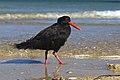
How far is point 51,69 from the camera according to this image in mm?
8234

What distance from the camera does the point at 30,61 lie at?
9258mm

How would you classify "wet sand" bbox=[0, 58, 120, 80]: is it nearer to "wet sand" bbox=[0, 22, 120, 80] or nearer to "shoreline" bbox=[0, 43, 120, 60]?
"wet sand" bbox=[0, 22, 120, 80]

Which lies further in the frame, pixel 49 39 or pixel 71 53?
pixel 71 53

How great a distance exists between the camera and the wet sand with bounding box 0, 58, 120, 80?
7.40m

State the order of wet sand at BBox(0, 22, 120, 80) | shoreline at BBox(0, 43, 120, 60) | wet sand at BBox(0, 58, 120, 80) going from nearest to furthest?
wet sand at BBox(0, 58, 120, 80)
wet sand at BBox(0, 22, 120, 80)
shoreline at BBox(0, 43, 120, 60)

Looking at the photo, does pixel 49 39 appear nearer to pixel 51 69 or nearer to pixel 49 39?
pixel 49 39

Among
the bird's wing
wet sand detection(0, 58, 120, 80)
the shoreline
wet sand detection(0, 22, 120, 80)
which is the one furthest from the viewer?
the shoreline

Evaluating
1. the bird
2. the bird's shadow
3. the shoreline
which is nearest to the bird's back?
the bird

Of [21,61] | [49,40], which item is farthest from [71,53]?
[21,61]

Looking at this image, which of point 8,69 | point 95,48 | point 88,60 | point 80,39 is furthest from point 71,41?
point 8,69

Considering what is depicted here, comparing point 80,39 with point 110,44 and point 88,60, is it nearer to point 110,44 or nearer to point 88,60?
point 110,44

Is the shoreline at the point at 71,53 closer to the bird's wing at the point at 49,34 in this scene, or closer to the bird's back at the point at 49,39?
the bird's back at the point at 49,39

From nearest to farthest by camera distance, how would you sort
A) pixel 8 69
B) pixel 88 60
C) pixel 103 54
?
pixel 8 69
pixel 88 60
pixel 103 54

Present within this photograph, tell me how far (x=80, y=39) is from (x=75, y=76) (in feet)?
20.8
